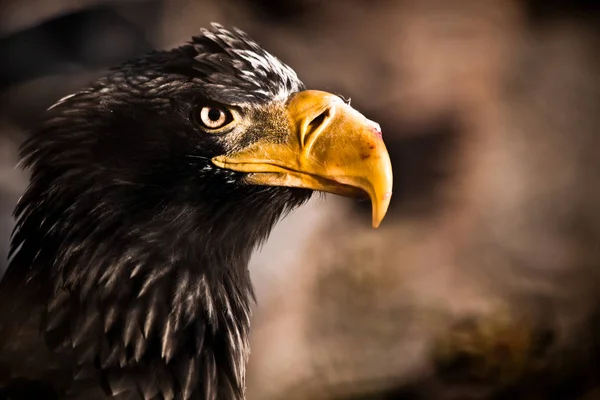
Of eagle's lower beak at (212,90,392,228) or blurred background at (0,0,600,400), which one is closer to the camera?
eagle's lower beak at (212,90,392,228)

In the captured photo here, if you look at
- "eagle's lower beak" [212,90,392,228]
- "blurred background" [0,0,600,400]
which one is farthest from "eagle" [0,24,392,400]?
"blurred background" [0,0,600,400]

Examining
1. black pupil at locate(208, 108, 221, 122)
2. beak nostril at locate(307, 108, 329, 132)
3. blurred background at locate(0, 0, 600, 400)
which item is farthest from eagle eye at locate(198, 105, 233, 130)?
blurred background at locate(0, 0, 600, 400)

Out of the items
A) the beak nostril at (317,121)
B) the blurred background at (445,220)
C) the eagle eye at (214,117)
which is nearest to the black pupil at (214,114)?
the eagle eye at (214,117)

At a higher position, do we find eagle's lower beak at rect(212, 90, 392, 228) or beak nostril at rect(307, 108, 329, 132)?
beak nostril at rect(307, 108, 329, 132)

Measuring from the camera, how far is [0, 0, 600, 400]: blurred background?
197 cm

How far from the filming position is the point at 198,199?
139 cm

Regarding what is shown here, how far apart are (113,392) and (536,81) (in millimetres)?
1521

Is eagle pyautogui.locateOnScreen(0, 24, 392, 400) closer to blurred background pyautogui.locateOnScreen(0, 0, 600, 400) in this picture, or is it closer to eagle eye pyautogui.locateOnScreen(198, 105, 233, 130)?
eagle eye pyautogui.locateOnScreen(198, 105, 233, 130)

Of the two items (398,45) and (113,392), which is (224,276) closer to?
(113,392)

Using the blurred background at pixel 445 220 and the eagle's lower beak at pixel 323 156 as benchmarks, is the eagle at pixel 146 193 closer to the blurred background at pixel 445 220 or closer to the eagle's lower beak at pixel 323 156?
the eagle's lower beak at pixel 323 156

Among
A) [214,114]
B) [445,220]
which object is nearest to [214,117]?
[214,114]

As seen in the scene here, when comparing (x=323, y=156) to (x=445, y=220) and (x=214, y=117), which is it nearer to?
(x=214, y=117)

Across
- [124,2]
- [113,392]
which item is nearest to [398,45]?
[124,2]

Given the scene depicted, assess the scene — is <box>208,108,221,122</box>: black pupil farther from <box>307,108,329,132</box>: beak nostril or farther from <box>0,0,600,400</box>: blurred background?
<box>0,0,600,400</box>: blurred background
